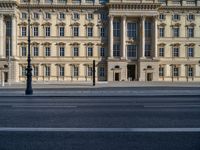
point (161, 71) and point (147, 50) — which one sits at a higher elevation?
point (147, 50)

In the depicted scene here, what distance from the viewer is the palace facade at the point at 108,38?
6625 centimetres

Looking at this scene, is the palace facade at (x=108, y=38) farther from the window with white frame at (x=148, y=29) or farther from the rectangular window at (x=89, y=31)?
the window with white frame at (x=148, y=29)

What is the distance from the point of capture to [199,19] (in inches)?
2697

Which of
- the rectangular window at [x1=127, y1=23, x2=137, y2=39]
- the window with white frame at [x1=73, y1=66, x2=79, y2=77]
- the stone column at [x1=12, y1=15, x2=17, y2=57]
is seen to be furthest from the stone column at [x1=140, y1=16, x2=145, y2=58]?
the stone column at [x1=12, y1=15, x2=17, y2=57]

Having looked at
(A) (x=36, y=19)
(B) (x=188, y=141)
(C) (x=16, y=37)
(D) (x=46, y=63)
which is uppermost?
(A) (x=36, y=19)

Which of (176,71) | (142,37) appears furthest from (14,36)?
(176,71)

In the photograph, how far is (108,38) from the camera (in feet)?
219

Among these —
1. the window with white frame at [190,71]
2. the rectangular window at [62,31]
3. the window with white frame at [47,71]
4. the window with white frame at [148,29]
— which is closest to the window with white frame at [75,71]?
the window with white frame at [47,71]

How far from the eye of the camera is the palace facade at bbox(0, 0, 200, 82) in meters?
66.2

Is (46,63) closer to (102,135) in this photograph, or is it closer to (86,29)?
(86,29)

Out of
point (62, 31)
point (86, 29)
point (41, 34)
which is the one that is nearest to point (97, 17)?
point (86, 29)

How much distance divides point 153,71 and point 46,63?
2426 centimetres

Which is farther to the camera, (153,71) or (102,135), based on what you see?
(153,71)

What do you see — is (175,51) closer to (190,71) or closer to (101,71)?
(190,71)
